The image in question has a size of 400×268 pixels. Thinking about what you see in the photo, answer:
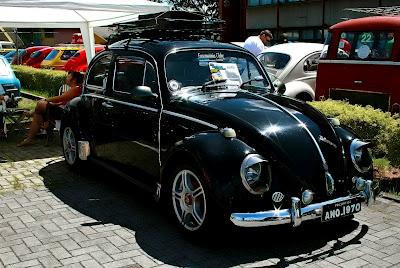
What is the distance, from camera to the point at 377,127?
21.7ft

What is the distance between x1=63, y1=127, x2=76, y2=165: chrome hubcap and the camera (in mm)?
7238

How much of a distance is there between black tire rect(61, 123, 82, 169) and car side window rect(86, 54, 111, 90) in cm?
76

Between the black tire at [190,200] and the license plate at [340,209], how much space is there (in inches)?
38.0

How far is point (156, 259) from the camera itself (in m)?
4.30

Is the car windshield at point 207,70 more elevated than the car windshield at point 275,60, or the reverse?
the car windshield at point 207,70

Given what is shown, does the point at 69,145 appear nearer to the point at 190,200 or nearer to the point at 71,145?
the point at 71,145

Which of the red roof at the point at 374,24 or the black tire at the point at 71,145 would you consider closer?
the black tire at the point at 71,145

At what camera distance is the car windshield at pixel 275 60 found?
446 inches

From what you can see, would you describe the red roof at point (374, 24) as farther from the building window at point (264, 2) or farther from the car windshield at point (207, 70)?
the building window at point (264, 2)

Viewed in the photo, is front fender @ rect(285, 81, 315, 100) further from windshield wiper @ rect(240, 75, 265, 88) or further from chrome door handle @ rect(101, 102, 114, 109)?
chrome door handle @ rect(101, 102, 114, 109)

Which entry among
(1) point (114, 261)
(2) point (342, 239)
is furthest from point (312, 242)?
(1) point (114, 261)

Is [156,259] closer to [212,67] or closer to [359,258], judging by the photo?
[359,258]

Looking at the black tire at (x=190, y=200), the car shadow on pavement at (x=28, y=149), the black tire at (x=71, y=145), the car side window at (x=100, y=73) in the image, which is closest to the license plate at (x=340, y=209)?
the black tire at (x=190, y=200)

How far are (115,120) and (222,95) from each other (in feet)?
5.09
